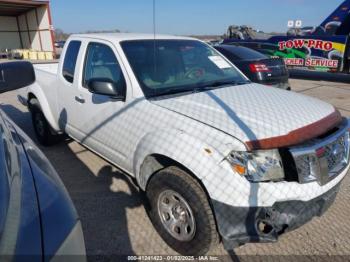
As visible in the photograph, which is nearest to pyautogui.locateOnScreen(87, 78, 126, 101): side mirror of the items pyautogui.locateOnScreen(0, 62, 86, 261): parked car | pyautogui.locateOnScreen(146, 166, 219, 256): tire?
pyautogui.locateOnScreen(146, 166, 219, 256): tire

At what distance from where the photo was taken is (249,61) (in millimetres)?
7656

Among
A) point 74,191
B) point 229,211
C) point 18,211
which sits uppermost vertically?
point 18,211

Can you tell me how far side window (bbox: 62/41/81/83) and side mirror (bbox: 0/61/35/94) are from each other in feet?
5.53

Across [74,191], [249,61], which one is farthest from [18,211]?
[249,61]

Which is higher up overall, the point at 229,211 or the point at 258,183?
the point at 258,183

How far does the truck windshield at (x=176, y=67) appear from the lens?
3.05 meters

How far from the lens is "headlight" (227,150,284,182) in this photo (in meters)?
2.11

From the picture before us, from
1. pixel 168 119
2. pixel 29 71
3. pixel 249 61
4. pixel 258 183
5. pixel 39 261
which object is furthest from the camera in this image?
pixel 249 61

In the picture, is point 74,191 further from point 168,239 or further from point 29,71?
point 29,71

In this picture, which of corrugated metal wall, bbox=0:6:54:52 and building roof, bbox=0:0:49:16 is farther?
corrugated metal wall, bbox=0:6:54:52

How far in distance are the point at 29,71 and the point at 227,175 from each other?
5.34 feet

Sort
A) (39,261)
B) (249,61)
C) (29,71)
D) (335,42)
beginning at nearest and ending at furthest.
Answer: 1. (39,261)
2. (29,71)
3. (249,61)
4. (335,42)

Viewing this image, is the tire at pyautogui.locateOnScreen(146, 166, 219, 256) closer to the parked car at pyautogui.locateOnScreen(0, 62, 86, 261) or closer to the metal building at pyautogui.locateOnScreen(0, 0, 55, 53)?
the parked car at pyautogui.locateOnScreen(0, 62, 86, 261)

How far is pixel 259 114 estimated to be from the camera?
98.3 inches
